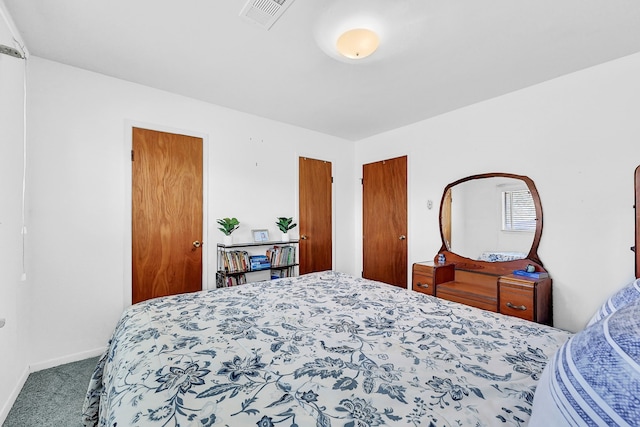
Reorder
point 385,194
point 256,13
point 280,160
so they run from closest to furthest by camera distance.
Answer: point 256,13, point 280,160, point 385,194

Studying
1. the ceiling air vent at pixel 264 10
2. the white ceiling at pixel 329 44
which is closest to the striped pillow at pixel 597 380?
the white ceiling at pixel 329 44

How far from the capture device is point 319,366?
106 cm

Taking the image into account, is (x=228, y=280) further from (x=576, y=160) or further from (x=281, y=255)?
(x=576, y=160)

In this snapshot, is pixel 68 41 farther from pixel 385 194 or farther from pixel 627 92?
pixel 627 92

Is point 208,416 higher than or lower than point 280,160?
lower

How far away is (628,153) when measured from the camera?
7.29 feet

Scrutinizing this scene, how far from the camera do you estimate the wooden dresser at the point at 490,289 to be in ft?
7.88

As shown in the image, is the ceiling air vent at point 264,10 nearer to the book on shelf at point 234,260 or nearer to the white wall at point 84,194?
the white wall at point 84,194

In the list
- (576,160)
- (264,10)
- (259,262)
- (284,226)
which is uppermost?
(264,10)

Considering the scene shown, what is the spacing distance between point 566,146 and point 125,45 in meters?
3.82

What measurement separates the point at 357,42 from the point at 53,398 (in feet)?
10.5

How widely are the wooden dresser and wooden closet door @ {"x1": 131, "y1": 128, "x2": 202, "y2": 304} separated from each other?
257 cm

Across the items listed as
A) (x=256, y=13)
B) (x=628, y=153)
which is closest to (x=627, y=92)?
(x=628, y=153)

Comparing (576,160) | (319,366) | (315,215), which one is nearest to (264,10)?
(319,366)
